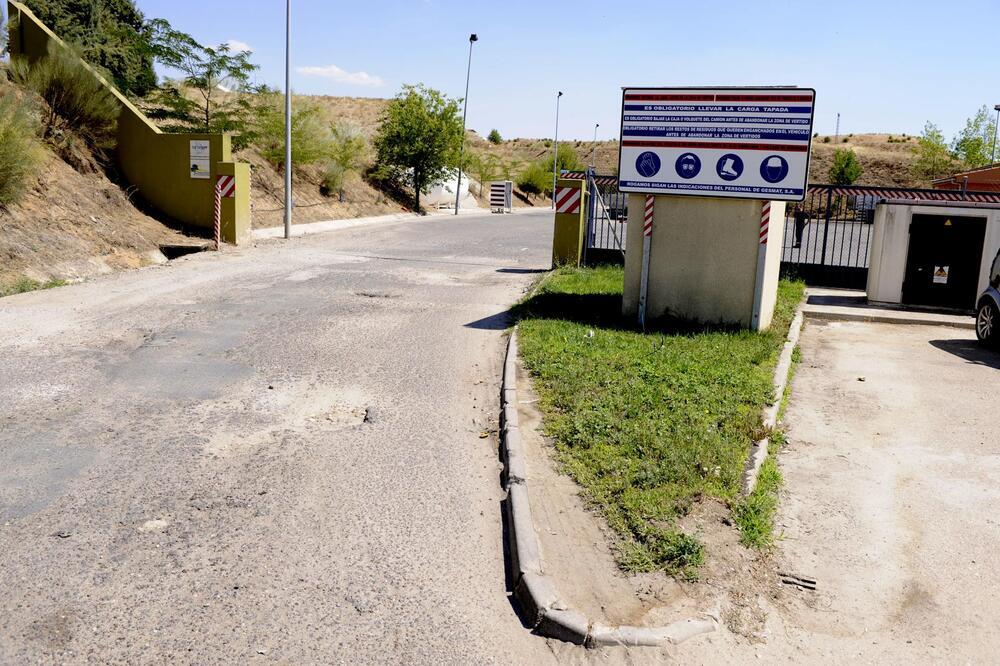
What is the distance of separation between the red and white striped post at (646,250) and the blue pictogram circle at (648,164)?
31cm

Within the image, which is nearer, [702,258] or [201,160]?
[702,258]

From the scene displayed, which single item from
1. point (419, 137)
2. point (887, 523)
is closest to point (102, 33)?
point (419, 137)

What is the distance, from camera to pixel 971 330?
42.1ft

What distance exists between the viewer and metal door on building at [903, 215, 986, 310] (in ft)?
45.7

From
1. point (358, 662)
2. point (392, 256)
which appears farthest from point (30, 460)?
point (392, 256)

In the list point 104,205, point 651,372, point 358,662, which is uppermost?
point 104,205

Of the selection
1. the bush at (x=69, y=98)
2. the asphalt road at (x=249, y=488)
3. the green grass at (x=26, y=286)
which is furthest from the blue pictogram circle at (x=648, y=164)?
the bush at (x=69, y=98)

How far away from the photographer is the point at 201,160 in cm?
2016

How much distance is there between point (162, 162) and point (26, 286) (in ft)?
27.4

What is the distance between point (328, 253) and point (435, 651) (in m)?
16.5

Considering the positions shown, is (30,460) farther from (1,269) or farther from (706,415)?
(1,269)

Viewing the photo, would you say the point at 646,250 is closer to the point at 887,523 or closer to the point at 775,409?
the point at 775,409

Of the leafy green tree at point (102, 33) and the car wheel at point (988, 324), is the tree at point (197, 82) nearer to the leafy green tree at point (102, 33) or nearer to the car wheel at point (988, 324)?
the leafy green tree at point (102, 33)

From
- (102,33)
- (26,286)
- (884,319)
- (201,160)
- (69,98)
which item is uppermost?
(102,33)
